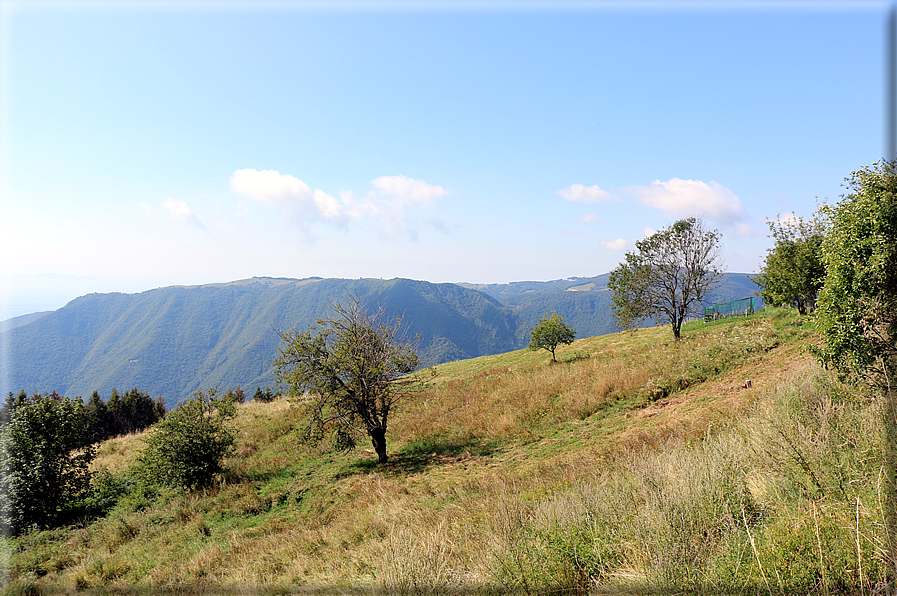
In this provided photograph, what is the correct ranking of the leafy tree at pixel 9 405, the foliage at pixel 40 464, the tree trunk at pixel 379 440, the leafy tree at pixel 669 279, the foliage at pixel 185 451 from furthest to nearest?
the leafy tree at pixel 669 279, the tree trunk at pixel 379 440, the foliage at pixel 185 451, the leafy tree at pixel 9 405, the foliage at pixel 40 464

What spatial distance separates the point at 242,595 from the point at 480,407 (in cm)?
1507

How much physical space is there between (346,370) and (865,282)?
49.0ft

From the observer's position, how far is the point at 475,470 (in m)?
12.7

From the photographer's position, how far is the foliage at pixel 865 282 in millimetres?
6434

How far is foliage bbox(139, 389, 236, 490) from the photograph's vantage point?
1497 cm

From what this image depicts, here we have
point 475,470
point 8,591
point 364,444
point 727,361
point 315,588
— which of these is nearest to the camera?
point 315,588

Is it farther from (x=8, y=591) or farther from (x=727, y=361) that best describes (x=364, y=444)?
(x=727, y=361)

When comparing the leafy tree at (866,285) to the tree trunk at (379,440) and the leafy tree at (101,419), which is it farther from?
the leafy tree at (101,419)

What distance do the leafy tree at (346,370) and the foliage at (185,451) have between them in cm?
415

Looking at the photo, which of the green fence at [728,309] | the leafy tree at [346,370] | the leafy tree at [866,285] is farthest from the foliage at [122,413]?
the green fence at [728,309]

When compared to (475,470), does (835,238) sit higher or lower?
higher

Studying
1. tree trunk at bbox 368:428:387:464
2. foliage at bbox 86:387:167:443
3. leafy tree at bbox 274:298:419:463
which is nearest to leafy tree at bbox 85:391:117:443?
foliage at bbox 86:387:167:443

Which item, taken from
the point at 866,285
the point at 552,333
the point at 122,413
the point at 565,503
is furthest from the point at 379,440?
the point at 122,413

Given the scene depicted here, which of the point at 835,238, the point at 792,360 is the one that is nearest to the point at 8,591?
the point at 835,238
